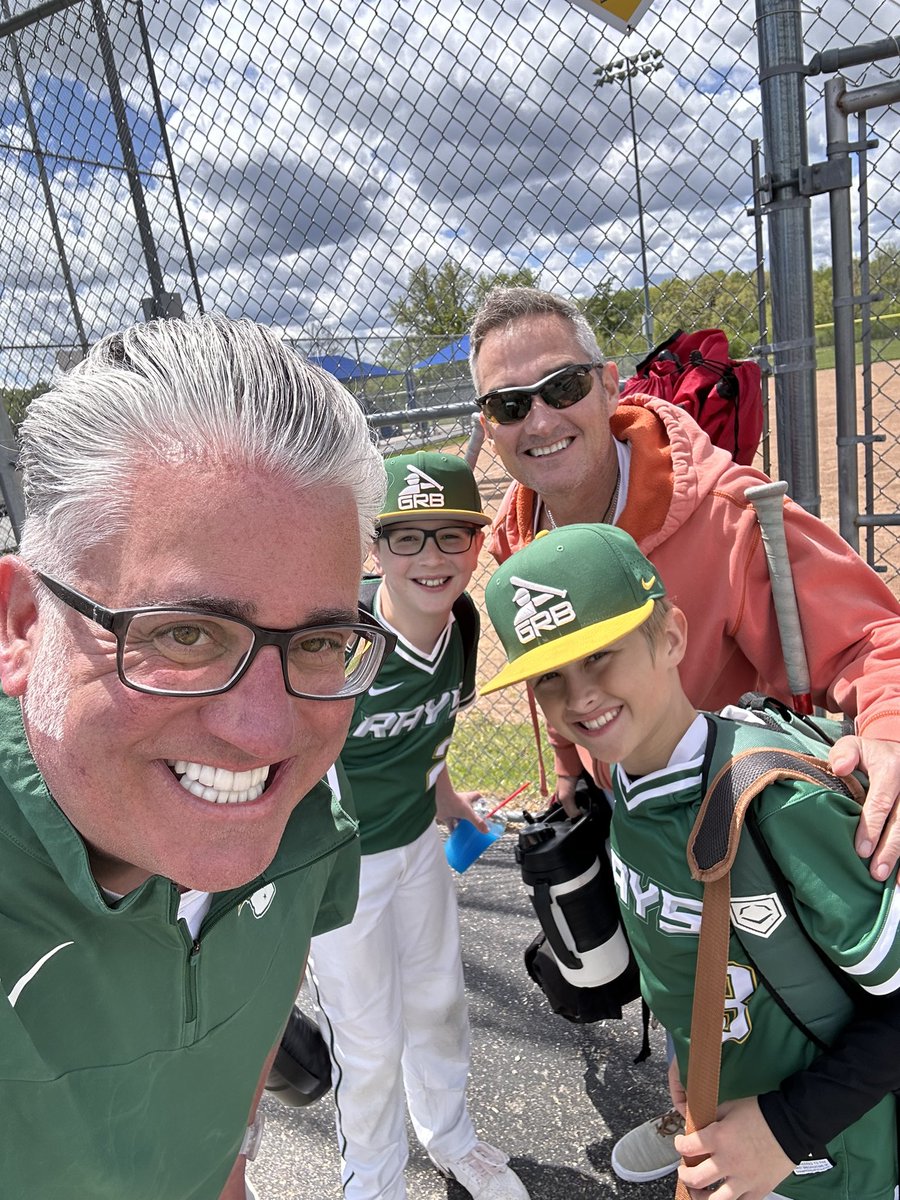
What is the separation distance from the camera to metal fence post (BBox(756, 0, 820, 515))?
7.23ft

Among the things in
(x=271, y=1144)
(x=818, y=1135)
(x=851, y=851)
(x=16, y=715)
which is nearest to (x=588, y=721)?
(x=851, y=851)

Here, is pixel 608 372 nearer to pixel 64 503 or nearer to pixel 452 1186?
pixel 64 503

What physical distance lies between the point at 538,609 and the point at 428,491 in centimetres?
73

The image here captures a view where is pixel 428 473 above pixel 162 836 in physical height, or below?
above

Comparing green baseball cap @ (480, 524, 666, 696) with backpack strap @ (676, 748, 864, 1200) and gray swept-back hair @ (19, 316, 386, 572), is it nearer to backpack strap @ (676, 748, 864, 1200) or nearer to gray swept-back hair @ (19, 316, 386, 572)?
backpack strap @ (676, 748, 864, 1200)

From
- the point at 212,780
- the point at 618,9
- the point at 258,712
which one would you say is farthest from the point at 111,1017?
the point at 618,9

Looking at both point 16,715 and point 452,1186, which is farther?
point 452,1186

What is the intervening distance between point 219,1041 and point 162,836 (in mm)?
408

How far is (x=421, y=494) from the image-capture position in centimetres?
215

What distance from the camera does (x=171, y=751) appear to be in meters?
0.95

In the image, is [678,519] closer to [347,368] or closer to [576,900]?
[576,900]

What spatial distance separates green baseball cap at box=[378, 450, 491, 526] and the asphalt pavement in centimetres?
172

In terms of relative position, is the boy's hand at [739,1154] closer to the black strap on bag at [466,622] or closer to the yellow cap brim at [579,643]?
the yellow cap brim at [579,643]

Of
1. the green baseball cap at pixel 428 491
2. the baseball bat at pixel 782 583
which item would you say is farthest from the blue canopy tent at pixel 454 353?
the baseball bat at pixel 782 583
